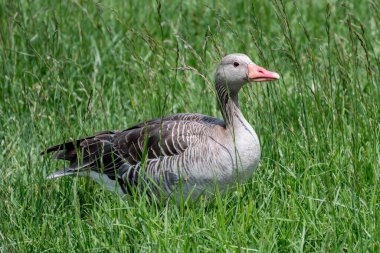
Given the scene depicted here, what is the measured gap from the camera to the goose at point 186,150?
5.41m

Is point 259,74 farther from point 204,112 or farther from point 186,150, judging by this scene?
point 204,112

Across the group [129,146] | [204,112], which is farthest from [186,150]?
[204,112]

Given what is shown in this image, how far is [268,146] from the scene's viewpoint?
6000 millimetres

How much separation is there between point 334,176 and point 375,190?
378 millimetres

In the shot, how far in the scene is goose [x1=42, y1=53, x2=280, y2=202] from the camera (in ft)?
17.8

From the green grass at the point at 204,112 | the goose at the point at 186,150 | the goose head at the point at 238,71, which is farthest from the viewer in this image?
the goose head at the point at 238,71

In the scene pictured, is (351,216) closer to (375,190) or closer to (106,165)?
(375,190)

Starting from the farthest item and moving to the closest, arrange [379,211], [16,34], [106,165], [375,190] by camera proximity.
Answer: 1. [16,34]
2. [106,165]
3. [375,190]
4. [379,211]

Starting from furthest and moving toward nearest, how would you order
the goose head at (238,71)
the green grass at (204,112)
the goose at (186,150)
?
the goose head at (238,71) → the goose at (186,150) → the green grass at (204,112)

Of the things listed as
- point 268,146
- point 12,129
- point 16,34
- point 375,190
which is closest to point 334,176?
point 375,190

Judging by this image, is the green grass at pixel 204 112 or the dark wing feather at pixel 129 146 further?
the dark wing feather at pixel 129 146

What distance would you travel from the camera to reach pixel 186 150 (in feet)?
18.2

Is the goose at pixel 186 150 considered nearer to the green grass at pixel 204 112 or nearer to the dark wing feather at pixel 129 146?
the dark wing feather at pixel 129 146

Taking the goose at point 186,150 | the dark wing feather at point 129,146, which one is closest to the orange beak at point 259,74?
the goose at point 186,150
